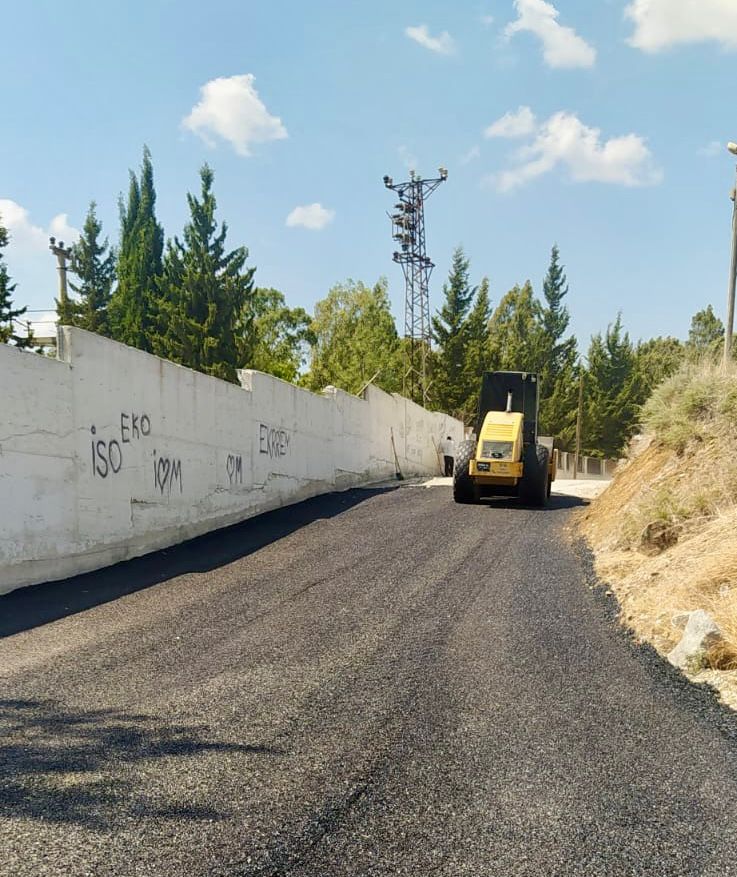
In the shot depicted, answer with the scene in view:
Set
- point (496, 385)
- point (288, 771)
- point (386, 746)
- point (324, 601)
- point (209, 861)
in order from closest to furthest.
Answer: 1. point (209, 861)
2. point (288, 771)
3. point (386, 746)
4. point (324, 601)
5. point (496, 385)

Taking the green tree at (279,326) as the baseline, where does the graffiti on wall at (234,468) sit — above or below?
below

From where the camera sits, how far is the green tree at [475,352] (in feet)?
158

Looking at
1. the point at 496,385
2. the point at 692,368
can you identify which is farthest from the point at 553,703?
the point at 496,385

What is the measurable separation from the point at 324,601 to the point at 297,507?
7611mm

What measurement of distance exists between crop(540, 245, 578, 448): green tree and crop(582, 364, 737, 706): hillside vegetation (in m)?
38.9

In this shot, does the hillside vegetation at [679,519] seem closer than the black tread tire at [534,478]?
Yes

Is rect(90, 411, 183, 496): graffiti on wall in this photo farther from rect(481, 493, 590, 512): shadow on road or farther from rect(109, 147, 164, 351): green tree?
rect(109, 147, 164, 351): green tree

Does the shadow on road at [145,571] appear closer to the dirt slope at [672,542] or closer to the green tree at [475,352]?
the dirt slope at [672,542]

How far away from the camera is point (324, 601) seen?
7.89 meters

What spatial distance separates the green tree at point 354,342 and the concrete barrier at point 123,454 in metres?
33.6

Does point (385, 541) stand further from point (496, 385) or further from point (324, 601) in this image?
point (496, 385)

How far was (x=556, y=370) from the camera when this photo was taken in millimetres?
54906

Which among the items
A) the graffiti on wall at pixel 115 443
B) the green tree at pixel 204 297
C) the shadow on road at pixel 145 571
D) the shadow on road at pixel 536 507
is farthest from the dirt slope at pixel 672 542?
the green tree at pixel 204 297

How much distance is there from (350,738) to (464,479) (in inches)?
473
